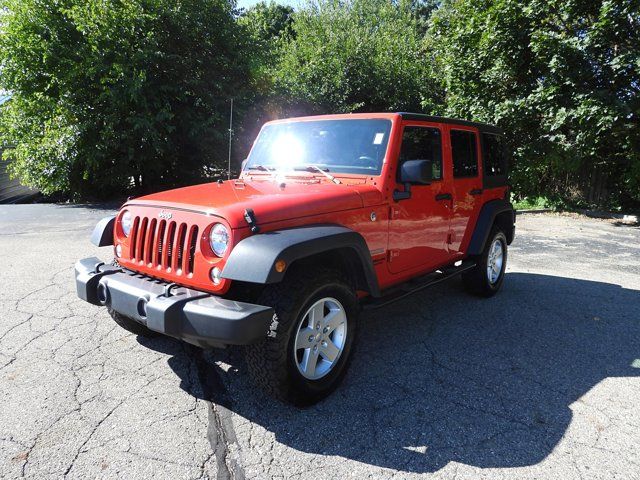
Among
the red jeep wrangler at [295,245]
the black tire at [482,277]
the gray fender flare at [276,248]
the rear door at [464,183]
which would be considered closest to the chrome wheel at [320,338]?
the red jeep wrangler at [295,245]

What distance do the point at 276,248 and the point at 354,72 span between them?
1615 cm

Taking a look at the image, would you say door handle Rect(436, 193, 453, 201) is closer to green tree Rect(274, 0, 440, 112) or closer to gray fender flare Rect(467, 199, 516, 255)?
gray fender flare Rect(467, 199, 516, 255)

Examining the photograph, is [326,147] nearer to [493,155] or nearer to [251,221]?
[251,221]

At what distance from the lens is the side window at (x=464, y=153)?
167 inches

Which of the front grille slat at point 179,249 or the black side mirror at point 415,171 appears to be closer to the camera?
the front grille slat at point 179,249

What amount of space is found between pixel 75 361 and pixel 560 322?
4.36 m

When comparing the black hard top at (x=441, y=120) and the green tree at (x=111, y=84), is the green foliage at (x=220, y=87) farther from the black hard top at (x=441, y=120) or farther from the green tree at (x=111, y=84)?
the black hard top at (x=441, y=120)

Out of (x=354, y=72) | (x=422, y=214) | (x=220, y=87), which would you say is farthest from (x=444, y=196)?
(x=354, y=72)

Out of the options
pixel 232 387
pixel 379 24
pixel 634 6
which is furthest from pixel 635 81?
pixel 379 24

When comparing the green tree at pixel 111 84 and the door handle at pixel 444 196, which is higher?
the green tree at pixel 111 84

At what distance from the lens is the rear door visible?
4.25 meters

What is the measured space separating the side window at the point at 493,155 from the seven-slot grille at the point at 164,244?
349 centimetres

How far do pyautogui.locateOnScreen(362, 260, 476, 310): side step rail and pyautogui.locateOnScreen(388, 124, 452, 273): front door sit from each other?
0.11 metres

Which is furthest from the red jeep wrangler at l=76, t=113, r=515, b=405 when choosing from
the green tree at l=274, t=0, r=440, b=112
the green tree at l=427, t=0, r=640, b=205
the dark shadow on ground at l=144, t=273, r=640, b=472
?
the green tree at l=274, t=0, r=440, b=112
